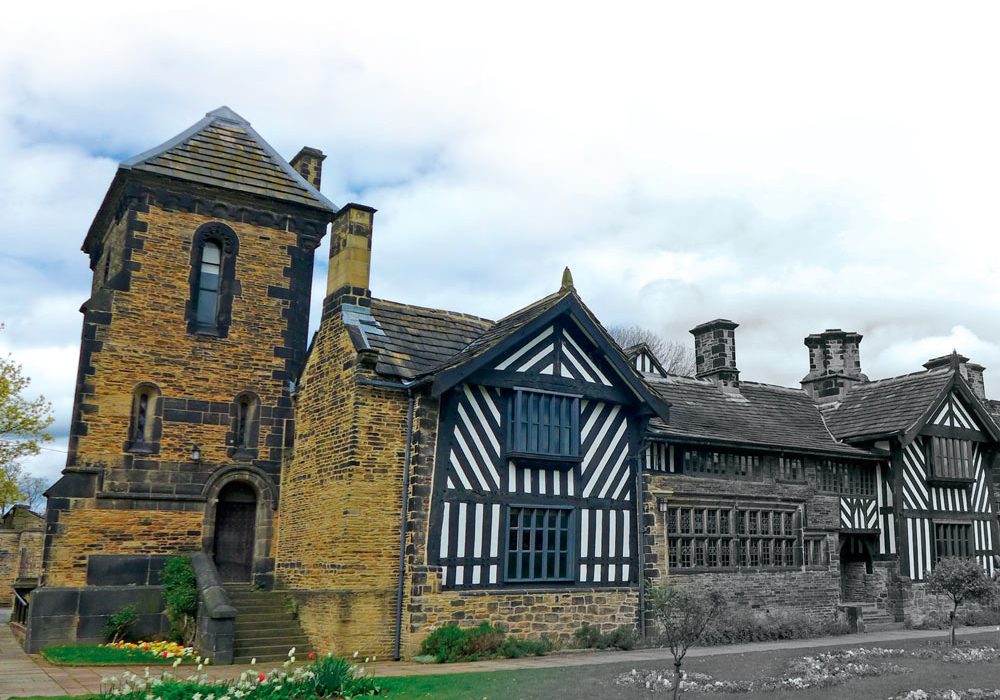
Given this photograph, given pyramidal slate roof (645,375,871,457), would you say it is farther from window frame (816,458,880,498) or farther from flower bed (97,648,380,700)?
flower bed (97,648,380,700)

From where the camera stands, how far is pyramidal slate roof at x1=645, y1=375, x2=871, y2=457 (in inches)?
843

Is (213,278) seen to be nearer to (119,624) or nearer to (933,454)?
(119,624)

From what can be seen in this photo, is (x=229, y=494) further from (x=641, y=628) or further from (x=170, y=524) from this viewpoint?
(x=641, y=628)

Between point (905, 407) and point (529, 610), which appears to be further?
point (905, 407)

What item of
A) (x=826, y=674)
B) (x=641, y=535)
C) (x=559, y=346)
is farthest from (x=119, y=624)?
(x=826, y=674)

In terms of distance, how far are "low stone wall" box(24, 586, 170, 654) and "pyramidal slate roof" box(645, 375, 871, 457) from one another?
11.3 meters

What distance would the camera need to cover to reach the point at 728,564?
67.9 feet

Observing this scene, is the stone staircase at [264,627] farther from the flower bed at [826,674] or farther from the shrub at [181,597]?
the flower bed at [826,674]

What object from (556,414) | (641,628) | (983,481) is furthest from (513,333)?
(983,481)

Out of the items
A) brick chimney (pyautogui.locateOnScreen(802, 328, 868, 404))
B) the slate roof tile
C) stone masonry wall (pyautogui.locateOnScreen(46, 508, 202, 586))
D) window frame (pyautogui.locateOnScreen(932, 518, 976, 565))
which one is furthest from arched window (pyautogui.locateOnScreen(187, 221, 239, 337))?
window frame (pyautogui.locateOnScreen(932, 518, 976, 565))

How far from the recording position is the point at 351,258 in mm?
18141

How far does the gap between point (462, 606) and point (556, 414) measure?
4322 millimetres

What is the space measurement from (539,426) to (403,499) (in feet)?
10.6

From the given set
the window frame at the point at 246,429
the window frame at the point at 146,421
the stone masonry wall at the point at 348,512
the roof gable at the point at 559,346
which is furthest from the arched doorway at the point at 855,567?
the window frame at the point at 146,421
